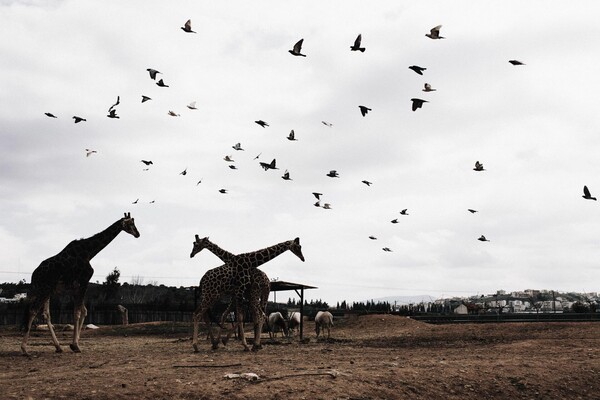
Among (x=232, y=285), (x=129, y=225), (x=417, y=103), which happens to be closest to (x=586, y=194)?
(x=417, y=103)

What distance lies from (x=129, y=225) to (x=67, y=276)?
2.45 m

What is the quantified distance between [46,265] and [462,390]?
39.0ft

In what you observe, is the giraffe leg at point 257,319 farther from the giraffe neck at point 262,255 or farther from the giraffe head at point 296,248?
the giraffe head at point 296,248

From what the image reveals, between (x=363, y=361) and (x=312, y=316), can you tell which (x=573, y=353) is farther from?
(x=312, y=316)

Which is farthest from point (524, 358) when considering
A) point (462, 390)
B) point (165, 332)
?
point (165, 332)

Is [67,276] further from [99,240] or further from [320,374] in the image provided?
[320,374]

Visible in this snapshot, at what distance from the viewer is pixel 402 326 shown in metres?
36.3

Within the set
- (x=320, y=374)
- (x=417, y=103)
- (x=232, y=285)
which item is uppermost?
(x=417, y=103)

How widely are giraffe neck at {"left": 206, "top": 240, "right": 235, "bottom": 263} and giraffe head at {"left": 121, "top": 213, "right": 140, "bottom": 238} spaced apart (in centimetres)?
233

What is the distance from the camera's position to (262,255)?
19.9m

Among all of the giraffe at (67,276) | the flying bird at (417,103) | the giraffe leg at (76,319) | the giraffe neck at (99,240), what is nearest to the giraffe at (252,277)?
the giraffe neck at (99,240)

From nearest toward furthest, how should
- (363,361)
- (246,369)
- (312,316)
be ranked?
(246,369) < (363,361) < (312,316)

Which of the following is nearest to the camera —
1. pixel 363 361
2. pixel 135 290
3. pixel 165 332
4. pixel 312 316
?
pixel 363 361

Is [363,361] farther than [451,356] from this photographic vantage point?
No
